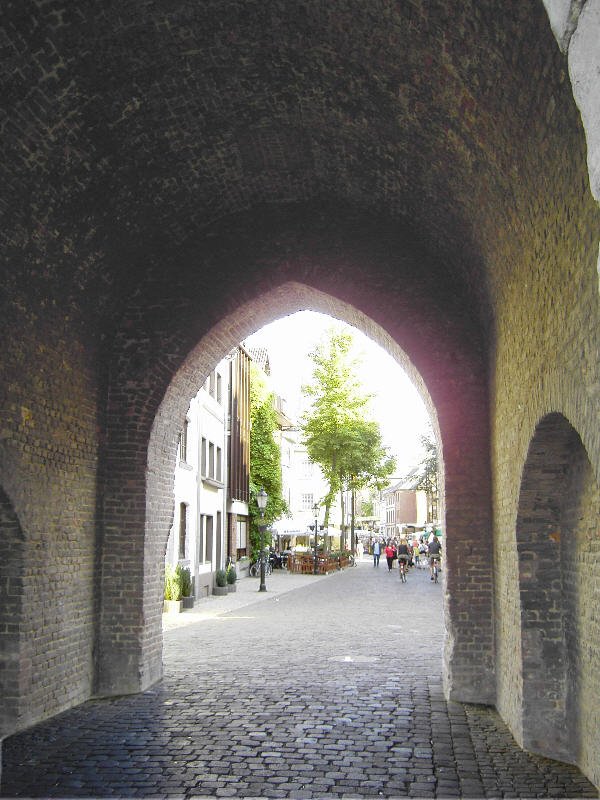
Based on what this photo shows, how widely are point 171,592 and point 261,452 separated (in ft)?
59.7

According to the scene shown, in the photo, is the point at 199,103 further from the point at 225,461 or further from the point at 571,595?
the point at 225,461

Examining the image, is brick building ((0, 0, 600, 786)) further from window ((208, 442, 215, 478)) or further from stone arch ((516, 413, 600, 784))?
window ((208, 442, 215, 478))

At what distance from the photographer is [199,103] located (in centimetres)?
709

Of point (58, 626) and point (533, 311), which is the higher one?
point (533, 311)

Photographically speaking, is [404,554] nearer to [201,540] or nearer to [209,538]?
[209,538]

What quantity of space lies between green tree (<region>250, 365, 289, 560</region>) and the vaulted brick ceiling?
83.2 ft

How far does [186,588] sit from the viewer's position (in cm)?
1819

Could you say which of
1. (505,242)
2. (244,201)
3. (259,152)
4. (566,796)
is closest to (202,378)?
(244,201)

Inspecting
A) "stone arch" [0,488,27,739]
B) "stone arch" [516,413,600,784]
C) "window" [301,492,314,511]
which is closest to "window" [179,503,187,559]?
"stone arch" [0,488,27,739]

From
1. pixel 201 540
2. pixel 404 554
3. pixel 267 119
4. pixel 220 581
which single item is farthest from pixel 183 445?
pixel 267 119

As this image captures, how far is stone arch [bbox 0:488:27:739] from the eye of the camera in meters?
6.98

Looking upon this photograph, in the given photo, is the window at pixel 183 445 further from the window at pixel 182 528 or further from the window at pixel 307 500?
the window at pixel 307 500

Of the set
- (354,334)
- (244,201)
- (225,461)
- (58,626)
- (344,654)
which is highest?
(354,334)

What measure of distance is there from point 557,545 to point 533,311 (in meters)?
2.05
